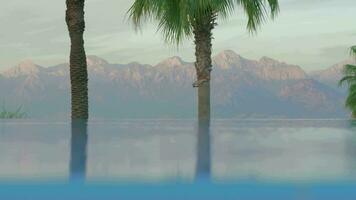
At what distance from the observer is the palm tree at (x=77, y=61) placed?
14.5 m

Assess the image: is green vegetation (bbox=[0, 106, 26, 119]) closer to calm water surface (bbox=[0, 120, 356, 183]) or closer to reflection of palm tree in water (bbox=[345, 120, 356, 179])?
calm water surface (bbox=[0, 120, 356, 183])

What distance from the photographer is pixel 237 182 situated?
8.99 feet

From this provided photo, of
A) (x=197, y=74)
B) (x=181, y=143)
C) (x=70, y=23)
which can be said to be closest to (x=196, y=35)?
(x=197, y=74)

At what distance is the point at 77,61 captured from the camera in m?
14.7

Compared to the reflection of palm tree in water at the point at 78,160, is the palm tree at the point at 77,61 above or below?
above

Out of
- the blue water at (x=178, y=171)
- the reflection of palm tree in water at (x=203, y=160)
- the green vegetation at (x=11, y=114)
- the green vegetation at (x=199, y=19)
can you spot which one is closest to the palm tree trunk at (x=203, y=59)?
the green vegetation at (x=199, y=19)

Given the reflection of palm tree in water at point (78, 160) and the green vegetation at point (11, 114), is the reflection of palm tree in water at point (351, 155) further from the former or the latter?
the green vegetation at point (11, 114)

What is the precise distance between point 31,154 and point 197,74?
1221cm

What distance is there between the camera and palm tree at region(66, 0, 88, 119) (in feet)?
47.6

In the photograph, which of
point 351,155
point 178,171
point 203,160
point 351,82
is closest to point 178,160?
point 203,160

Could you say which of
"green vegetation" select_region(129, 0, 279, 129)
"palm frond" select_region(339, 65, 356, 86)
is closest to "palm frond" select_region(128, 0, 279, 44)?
"green vegetation" select_region(129, 0, 279, 129)

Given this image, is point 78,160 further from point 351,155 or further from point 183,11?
point 183,11

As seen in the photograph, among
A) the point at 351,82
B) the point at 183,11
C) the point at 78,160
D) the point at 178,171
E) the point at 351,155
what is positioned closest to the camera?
the point at 178,171

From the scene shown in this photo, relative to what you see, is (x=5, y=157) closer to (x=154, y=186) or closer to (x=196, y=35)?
(x=154, y=186)
